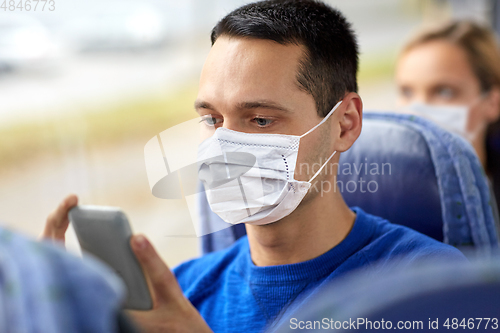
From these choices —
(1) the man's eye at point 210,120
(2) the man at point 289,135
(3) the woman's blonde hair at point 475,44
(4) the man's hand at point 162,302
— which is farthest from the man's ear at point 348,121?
(3) the woman's blonde hair at point 475,44

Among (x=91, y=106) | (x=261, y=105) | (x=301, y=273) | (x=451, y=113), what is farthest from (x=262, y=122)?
(x=91, y=106)

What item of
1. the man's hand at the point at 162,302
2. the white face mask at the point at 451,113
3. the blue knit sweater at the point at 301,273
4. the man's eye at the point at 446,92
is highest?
the man's eye at the point at 446,92

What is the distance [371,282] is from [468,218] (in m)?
0.98

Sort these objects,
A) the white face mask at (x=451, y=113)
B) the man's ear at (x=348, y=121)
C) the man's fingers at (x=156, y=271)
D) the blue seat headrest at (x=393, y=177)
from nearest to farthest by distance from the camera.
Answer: the man's fingers at (x=156, y=271) → the man's ear at (x=348, y=121) → the blue seat headrest at (x=393, y=177) → the white face mask at (x=451, y=113)

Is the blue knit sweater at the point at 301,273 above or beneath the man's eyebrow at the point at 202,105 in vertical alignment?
beneath

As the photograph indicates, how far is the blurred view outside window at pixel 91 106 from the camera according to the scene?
8.21 feet

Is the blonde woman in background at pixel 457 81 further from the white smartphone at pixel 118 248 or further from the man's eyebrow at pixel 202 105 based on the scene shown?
the white smartphone at pixel 118 248

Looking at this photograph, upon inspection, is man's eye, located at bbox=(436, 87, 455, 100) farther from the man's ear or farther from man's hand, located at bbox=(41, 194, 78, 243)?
man's hand, located at bbox=(41, 194, 78, 243)

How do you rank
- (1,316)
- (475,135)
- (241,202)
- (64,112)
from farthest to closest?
(64,112) < (475,135) < (241,202) < (1,316)

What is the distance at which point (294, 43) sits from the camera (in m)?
1.19

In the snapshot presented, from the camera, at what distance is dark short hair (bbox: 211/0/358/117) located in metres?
Result: 1.19

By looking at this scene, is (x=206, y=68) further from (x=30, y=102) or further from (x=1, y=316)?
(x=30, y=102)

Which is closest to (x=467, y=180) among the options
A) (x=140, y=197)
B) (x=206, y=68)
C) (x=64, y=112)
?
(x=206, y=68)

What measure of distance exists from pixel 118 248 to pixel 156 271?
8cm
